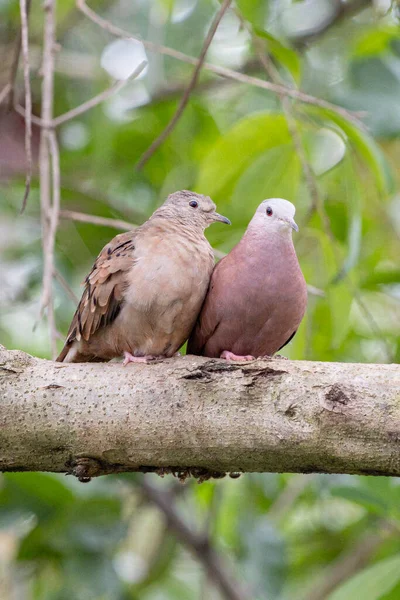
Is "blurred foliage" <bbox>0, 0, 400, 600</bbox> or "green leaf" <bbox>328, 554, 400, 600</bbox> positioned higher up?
"blurred foliage" <bbox>0, 0, 400, 600</bbox>

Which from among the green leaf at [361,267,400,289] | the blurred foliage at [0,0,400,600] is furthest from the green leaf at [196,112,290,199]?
the green leaf at [361,267,400,289]

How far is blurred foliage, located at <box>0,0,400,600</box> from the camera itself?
3242 millimetres

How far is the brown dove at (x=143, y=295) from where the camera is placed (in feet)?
9.58

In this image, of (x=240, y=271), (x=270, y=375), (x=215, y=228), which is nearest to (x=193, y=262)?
(x=240, y=271)

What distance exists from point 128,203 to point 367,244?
1.37 meters

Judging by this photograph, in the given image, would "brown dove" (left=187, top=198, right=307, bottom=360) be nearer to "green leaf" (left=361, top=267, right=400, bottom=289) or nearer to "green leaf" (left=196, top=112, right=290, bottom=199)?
"green leaf" (left=196, top=112, right=290, bottom=199)

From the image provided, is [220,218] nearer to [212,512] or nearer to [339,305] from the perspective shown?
[339,305]

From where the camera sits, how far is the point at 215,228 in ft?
11.7

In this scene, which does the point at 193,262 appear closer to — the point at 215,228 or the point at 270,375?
the point at 215,228

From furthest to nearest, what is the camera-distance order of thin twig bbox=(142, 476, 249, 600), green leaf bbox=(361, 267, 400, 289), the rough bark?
thin twig bbox=(142, 476, 249, 600)
green leaf bbox=(361, 267, 400, 289)
the rough bark

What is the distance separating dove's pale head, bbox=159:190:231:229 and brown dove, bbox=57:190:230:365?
0.16 metres

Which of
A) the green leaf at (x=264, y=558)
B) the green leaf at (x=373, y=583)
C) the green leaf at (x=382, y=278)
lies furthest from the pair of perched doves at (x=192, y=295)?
the green leaf at (x=264, y=558)

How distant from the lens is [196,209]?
3.42 meters

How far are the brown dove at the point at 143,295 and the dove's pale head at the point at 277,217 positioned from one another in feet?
0.84
